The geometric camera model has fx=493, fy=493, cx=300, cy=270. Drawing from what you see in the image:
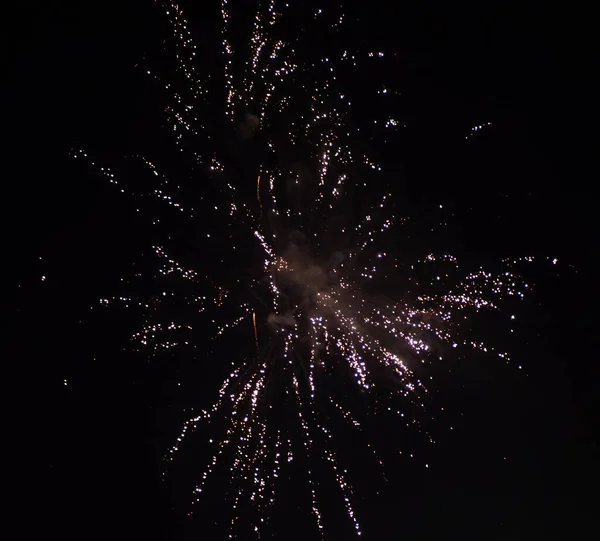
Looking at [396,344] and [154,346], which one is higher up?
[154,346]

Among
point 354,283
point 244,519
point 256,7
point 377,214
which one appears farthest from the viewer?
point 244,519

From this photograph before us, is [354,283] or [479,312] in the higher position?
[354,283]

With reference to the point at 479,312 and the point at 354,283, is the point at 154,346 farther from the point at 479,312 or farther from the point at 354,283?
the point at 479,312

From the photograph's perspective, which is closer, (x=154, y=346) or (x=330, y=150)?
(x=330, y=150)

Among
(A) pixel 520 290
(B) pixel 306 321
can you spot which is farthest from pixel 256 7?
(A) pixel 520 290

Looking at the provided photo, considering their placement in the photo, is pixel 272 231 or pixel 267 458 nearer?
pixel 272 231

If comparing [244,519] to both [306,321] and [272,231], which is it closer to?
[306,321]

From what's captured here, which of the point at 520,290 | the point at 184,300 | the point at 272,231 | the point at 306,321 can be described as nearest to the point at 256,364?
the point at 306,321

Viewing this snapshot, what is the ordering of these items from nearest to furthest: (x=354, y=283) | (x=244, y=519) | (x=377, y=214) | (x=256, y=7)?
(x=256, y=7)
(x=377, y=214)
(x=354, y=283)
(x=244, y=519)

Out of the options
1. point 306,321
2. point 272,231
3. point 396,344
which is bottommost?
point 396,344
